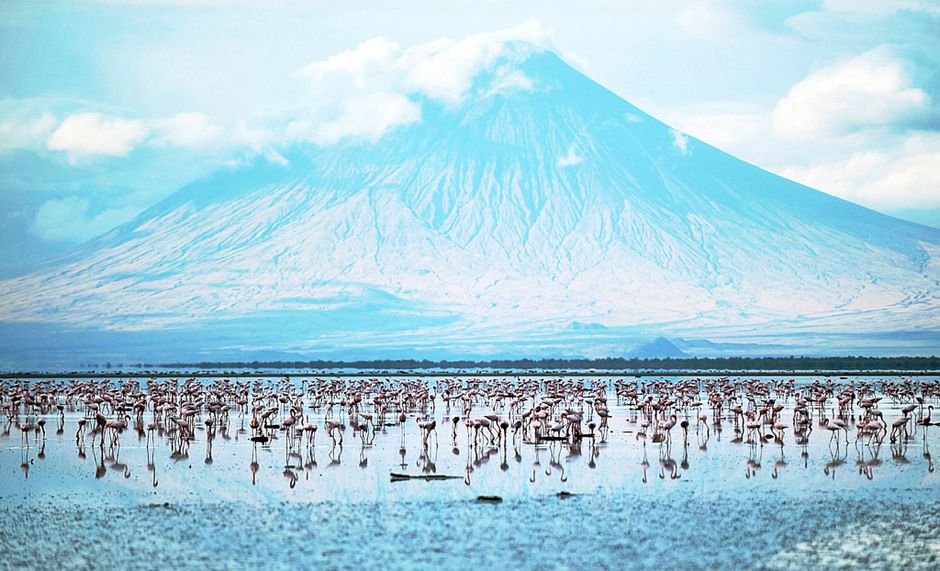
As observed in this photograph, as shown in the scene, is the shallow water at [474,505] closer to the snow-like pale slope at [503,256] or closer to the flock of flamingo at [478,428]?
the flock of flamingo at [478,428]

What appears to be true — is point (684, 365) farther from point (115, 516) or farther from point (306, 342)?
point (115, 516)

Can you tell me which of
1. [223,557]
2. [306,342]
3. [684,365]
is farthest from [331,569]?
[306,342]

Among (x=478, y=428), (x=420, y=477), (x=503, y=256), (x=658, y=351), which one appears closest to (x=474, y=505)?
(x=420, y=477)

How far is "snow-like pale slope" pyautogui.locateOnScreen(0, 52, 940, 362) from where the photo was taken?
14538cm

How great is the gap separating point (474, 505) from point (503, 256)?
136 m

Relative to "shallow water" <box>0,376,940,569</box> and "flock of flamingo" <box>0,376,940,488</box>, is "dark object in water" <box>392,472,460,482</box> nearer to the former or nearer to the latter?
"flock of flamingo" <box>0,376,940,488</box>

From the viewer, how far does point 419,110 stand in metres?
190

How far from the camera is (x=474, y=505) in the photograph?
57.4ft

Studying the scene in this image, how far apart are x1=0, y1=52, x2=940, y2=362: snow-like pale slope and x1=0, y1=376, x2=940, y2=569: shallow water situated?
370 ft

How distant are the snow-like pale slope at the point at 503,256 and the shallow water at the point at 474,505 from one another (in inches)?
4444

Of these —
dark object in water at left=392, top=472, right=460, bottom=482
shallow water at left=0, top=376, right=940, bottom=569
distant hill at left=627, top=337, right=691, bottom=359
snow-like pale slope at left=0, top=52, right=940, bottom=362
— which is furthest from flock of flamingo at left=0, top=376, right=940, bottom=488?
snow-like pale slope at left=0, top=52, right=940, bottom=362

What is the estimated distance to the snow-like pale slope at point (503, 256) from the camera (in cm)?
14538

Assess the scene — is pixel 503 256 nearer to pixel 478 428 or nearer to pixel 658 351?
pixel 658 351

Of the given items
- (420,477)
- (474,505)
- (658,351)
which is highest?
(658,351)
